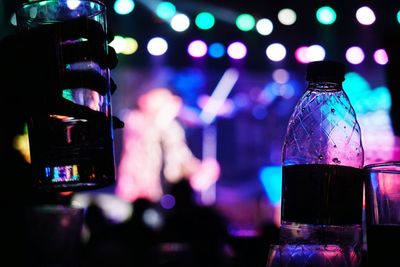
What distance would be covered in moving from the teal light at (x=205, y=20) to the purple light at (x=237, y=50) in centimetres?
35

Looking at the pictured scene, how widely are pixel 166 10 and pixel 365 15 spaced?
227cm

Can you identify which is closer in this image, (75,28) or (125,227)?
(75,28)

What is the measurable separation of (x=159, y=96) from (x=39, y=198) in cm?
613

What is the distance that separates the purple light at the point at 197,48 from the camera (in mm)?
7203

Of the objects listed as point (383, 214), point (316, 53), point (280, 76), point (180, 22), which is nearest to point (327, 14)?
point (316, 53)

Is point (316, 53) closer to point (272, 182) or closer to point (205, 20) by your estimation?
A: point (205, 20)

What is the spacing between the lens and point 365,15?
540 centimetres

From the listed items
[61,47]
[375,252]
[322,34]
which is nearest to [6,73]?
[61,47]

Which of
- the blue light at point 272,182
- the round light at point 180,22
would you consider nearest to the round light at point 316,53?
the round light at point 180,22

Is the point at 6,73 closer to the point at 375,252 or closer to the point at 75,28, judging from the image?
the point at 75,28

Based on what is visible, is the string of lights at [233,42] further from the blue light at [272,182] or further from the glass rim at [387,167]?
the glass rim at [387,167]

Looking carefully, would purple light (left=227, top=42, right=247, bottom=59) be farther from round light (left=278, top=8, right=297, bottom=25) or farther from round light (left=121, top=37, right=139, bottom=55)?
round light (left=121, top=37, right=139, bottom=55)

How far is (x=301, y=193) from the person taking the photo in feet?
2.74

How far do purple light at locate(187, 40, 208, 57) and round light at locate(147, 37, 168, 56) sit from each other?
0.31 metres
